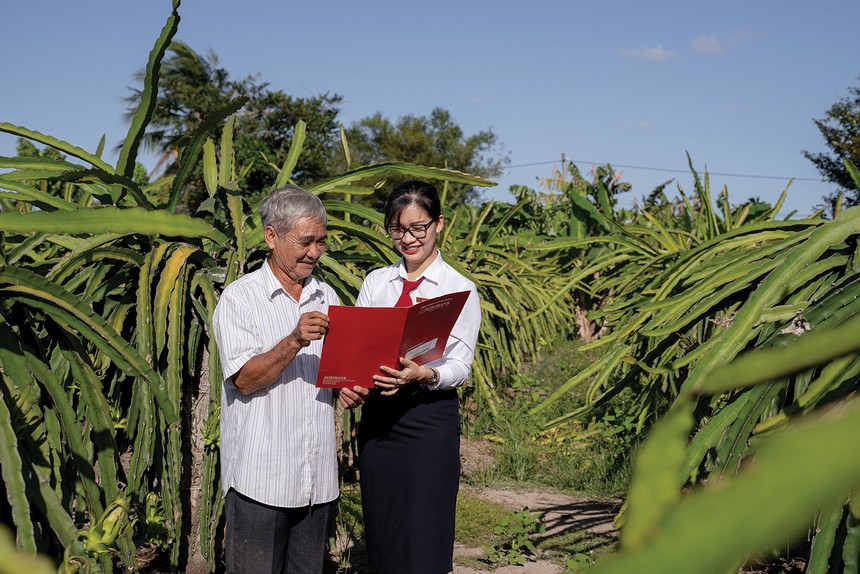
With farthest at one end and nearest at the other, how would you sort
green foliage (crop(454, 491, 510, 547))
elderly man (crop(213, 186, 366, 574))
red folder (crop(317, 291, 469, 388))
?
green foliage (crop(454, 491, 510, 547)), elderly man (crop(213, 186, 366, 574)), red folder (crop(317, 291, 469, 388))

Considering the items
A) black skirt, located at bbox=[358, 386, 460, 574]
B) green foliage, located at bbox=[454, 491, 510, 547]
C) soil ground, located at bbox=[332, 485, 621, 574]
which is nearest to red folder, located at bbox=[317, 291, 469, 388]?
black skirt, located at bbox=[358, 386, 460, 574]

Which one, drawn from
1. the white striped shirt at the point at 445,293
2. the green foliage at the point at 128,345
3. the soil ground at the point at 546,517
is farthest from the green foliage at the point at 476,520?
the white striped shirt at the point at 445,293

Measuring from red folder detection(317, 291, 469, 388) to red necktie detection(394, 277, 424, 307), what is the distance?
31 centimetres

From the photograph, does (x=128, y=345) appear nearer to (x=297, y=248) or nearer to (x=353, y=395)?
(x=297, y=248)

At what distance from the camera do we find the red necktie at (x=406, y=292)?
10.3ft

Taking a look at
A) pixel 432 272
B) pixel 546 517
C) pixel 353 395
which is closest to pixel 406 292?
pixel 432 272

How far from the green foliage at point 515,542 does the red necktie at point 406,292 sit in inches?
82.2

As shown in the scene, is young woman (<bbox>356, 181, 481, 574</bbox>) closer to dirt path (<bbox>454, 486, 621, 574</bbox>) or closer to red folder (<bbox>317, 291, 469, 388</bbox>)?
red folder (<bbox>317, 291, 469, 388</bbox>)

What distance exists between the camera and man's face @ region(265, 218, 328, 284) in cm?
278

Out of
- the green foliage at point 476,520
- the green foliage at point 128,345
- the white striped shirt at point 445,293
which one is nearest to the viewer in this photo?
the green foliage at point 128,345

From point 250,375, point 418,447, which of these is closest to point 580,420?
point 418,447

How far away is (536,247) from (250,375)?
3.26m

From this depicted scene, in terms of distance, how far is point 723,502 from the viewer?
28 centimetres

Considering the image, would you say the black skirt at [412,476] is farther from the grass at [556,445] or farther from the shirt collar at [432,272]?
the grass at [556,445]
